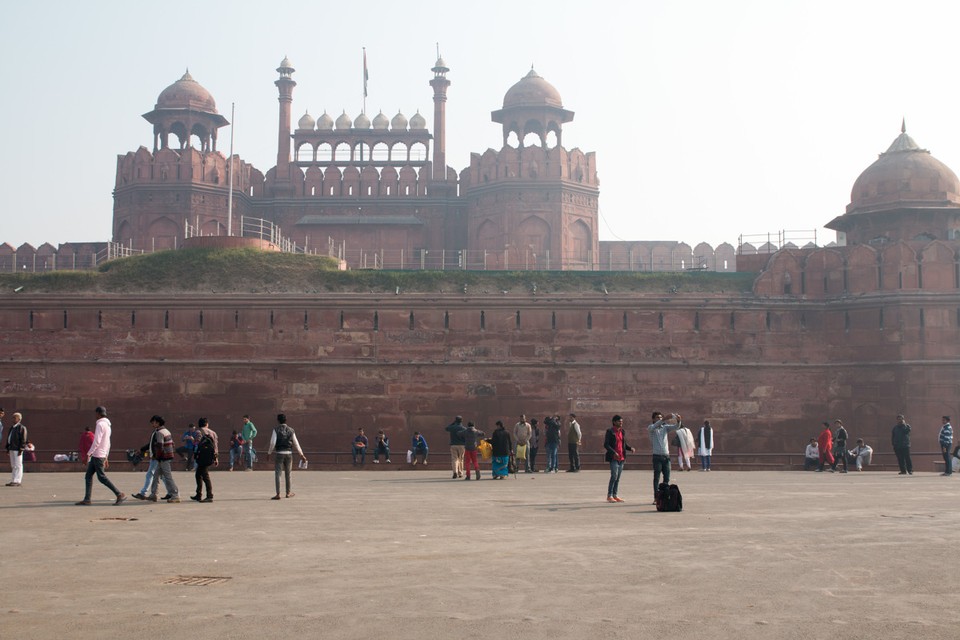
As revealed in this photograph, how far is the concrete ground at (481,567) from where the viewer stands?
614 cm

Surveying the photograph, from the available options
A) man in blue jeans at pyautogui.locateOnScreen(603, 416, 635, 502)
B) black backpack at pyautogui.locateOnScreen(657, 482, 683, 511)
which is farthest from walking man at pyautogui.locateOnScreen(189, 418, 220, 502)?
black backpack at pyautogui.locateOnScreen(657, 482, 683, 511)

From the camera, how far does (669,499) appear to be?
1147cm

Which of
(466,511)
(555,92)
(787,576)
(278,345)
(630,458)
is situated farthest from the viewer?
(555,92)

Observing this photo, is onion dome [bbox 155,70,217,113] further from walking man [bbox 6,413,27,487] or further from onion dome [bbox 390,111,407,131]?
walking man [bbox 6,413,27,487]

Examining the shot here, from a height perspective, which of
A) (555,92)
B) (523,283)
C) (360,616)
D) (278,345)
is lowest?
(360,616)

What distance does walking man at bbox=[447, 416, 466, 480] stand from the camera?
17.1 m

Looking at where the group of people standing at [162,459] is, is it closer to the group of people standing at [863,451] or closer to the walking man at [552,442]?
the walking man at [552,442]

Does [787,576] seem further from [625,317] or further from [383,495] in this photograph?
[625,317]

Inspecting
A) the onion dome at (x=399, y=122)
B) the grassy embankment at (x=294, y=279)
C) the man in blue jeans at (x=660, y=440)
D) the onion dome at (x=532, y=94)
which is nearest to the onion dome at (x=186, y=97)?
the onion dome at (x=399, y=122)

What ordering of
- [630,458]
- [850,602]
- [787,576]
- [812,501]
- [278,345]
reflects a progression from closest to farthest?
1. [850,602]
2. [787,576]
3. [812,501]
4. [630,458]
5. [278,345]

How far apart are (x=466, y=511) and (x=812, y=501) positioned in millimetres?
4153

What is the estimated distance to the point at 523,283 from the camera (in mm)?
27312

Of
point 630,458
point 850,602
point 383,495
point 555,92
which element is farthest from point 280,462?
point 555,92

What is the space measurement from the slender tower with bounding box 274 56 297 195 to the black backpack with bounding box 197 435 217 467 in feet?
92.6
